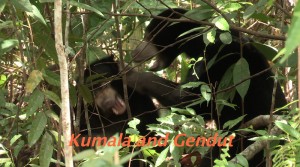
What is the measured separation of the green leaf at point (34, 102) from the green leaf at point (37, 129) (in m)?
0.08

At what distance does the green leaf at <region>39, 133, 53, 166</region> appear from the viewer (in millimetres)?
2303

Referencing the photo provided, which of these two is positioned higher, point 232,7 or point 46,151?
point 232,7

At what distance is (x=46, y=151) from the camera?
2.33m

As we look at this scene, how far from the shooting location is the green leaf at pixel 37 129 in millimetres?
2258

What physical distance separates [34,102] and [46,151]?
0.24 metres

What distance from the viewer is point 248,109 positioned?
3693 mm

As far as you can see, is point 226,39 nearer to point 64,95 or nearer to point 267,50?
point 267,50

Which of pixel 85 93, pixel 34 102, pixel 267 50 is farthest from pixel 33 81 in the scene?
pixel 267 50

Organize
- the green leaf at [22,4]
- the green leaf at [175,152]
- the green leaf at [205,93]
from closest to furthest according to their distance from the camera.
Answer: the green leaf at [22,4]
the green leaf at [175,152]
the green leaf at [205,93]

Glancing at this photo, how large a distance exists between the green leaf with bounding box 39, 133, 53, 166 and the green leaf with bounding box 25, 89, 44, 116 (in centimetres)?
19

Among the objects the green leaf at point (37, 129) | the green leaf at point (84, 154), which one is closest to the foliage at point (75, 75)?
the green leaf at point (37, 129)

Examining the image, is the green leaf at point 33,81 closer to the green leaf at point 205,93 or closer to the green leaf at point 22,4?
the green leaf at point 22,4

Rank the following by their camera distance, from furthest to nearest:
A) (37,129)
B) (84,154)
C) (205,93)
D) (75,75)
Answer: (75,75)
(205,93)
(37,129)
(84,154)

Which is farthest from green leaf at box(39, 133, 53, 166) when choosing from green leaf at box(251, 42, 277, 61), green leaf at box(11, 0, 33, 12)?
green leaf at box(251, 42, 277, 61)
